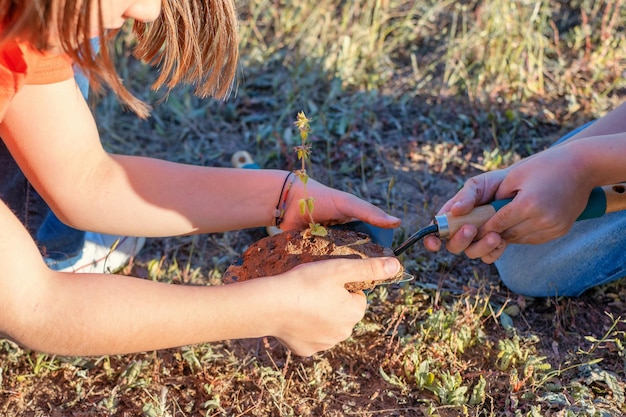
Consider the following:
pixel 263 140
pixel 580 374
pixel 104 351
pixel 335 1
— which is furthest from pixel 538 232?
pixel 335 1

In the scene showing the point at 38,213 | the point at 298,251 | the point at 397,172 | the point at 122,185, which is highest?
the point at 122,185

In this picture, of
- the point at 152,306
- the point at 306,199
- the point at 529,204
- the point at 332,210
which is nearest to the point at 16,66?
the point at 152,306

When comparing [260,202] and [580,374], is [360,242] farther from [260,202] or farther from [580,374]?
[580,374]

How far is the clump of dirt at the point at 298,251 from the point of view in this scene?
6.32 ft

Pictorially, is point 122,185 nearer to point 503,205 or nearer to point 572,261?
point 503,205

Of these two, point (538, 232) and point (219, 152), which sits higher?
point (538, 232)

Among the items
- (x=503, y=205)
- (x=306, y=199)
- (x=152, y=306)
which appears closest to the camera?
(x=152, y=306)

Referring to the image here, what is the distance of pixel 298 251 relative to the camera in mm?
1942

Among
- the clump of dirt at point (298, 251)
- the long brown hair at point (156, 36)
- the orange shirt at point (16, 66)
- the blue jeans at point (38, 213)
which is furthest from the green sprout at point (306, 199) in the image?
the blue jeans at point (38, 213)

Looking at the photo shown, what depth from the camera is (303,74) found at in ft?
11.6

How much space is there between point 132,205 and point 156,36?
46 cm

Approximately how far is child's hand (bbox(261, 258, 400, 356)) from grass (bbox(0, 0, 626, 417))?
39cm

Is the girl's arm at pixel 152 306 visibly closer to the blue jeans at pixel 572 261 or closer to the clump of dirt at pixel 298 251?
the clump of dirt at pixel 298 251

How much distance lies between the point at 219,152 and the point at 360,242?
134cm
